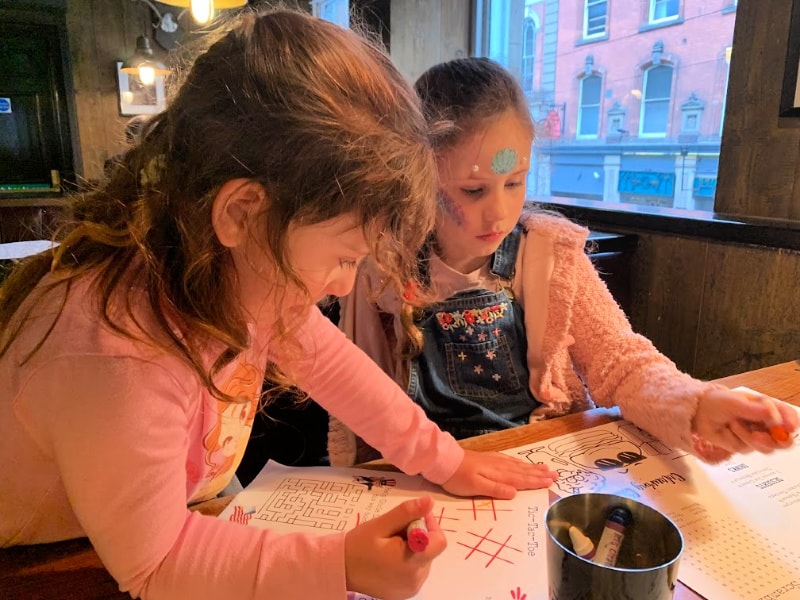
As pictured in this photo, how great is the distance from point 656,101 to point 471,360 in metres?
1.57

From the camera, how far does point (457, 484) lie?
0.72 m

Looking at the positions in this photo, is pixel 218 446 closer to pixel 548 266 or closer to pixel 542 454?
pixel 542 454

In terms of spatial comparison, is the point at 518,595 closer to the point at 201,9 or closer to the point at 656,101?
the point at 656,101

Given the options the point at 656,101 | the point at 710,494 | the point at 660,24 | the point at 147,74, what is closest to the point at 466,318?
the point at 710,494

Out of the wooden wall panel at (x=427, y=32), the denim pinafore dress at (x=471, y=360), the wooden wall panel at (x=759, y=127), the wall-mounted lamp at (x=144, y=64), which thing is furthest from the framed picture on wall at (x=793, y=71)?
the wall-mounted lamp at (x=144, y=64)

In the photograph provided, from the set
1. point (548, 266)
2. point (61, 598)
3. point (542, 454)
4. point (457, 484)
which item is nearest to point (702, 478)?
point (542, 454)

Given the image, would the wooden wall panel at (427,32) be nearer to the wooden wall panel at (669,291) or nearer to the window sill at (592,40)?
the window sill at (592,40)

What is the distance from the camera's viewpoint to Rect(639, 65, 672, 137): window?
7.09 ft

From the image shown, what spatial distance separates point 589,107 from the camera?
2510 mm

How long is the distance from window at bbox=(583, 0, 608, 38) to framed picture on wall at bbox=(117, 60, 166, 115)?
315 cm

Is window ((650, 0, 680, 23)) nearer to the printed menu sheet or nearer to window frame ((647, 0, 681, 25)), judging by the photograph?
window frame ((647, 0, 681, 25))

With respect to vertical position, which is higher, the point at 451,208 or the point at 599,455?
the point at 451,208

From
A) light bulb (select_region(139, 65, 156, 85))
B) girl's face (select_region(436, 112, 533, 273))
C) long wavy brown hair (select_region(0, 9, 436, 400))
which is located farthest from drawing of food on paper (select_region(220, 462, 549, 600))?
light bulb (select_region(139, 65, 156, 85))

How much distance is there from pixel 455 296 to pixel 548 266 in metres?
0.17
